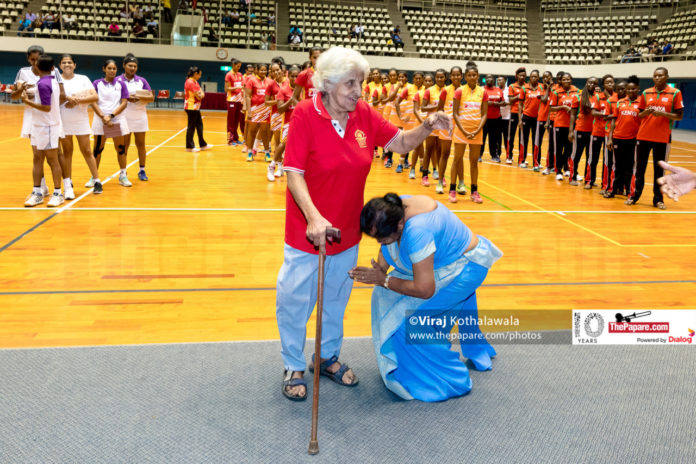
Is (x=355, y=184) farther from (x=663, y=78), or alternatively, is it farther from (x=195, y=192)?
(x=663, y=78)

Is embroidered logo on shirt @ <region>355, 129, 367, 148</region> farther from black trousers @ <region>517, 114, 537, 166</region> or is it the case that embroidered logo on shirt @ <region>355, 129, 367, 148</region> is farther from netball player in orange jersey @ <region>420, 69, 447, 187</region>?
black trousers @ <region>517, 114, 537, 166</region>

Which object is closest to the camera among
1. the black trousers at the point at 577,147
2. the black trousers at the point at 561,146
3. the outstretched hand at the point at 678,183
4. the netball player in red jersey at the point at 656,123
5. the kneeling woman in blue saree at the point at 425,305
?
the outstretched hand at the point at 678,183

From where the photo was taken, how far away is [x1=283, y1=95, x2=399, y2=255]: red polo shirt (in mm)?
2600

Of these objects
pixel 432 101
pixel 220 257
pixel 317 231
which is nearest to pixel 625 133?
pixel 432 101

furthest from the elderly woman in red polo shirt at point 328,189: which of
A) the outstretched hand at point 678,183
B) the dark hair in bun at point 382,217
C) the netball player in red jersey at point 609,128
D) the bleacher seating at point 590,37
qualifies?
the bleacher seating at point 590,37

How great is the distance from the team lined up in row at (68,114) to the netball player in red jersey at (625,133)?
6359 mm

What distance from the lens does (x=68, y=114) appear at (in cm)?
666

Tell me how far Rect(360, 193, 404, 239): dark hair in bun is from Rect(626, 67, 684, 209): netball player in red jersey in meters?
5.64

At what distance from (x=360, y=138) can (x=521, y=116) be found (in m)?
9.70

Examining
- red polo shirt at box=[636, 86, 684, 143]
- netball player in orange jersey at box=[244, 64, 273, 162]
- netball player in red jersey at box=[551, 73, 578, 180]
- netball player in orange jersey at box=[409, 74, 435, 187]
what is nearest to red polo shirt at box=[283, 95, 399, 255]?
red polo shirt at box=[636, 86, 684, 143]

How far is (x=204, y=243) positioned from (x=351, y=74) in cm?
322

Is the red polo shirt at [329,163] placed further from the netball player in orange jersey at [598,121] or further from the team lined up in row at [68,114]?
the netball player in orange jersey at [598,121]

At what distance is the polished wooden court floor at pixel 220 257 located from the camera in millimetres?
3701
